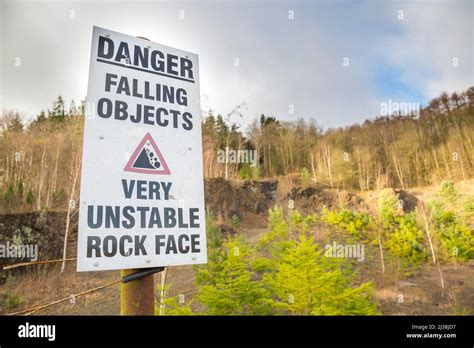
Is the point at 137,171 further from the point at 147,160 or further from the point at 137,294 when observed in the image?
the point at 137,294

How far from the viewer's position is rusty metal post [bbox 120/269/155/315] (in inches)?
36.6

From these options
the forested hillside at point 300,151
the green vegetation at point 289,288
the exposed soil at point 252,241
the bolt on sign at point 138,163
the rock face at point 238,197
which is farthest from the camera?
the rock face at point 238,197

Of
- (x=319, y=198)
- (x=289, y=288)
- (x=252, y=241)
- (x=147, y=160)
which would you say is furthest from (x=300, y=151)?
(x=147, y=160)

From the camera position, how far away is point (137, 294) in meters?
0.93

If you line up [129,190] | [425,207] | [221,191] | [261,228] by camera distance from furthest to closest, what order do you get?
[221,191], [261,228], [425,207], [129,190]

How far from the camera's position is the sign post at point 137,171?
868 mm

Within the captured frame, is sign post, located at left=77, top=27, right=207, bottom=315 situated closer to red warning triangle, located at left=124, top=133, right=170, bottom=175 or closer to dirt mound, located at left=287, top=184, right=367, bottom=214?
red warning triangle, located at left=124, top=133, right=170, bottom=175

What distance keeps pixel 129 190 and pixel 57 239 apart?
28.0ft

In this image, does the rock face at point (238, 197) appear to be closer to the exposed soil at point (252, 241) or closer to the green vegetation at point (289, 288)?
→ the exposed soil at point (252, 241)

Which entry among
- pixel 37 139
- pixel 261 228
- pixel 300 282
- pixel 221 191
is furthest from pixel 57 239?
pixel 300 282

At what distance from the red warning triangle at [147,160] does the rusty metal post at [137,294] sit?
12.0 inches

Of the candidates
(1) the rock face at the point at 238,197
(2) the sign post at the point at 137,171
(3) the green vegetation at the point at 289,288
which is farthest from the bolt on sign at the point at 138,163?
(1) the rock face at the point at 238,197

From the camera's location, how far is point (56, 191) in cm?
854
